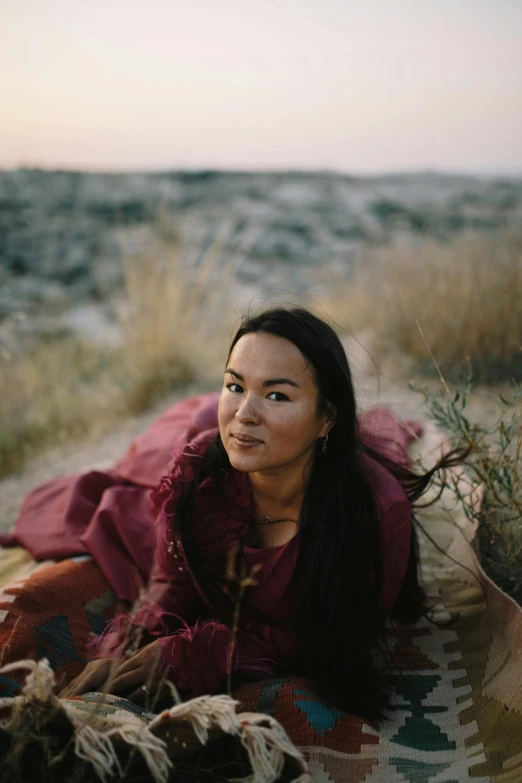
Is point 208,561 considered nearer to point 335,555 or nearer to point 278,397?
point 335,555

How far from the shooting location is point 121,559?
95.3 inches

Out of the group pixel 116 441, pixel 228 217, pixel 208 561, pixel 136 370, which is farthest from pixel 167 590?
pixel 228 217

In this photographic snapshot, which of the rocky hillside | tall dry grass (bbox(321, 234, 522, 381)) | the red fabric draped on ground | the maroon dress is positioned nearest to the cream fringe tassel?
the maroon dress

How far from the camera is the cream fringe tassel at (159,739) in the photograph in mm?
1317

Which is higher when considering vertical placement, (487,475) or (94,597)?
(487,475)

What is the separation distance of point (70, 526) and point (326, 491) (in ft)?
3.99

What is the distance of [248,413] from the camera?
1688mm

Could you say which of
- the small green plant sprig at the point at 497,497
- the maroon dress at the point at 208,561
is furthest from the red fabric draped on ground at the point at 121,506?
the small green plant sprig at the point at 497,497

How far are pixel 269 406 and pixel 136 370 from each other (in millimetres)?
3533

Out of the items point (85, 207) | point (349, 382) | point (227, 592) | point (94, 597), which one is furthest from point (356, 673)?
point (85, 207)

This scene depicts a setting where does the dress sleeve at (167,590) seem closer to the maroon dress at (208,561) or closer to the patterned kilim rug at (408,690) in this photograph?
the maroon dress at (208,561)

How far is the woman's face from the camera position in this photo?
5.57 ft

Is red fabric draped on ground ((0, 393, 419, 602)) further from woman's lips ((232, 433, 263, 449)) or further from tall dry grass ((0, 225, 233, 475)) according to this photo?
tall dry grass ((0, 225, 233, 475))

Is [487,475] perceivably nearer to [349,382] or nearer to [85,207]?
[349,382]
